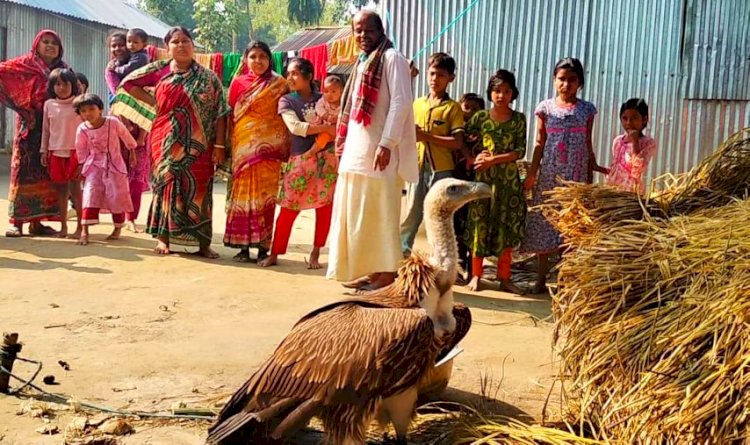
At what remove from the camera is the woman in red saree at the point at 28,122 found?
797 centimetres

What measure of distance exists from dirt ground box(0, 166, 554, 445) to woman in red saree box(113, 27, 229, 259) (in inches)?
12.1

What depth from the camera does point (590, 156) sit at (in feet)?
19.7

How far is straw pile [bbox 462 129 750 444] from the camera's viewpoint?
2270 millimetres

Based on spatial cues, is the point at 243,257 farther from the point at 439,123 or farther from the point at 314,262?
the point at 439,123

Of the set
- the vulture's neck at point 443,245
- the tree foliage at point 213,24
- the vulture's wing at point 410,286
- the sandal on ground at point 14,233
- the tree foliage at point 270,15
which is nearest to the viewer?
the vulture's wing at point 410,286

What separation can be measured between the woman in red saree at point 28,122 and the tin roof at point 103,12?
1037cm

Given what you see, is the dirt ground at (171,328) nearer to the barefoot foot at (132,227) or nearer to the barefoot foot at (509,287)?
the barefoot foot at (509,287)

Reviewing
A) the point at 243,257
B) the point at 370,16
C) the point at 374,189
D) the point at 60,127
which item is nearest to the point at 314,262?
the point at 243,257

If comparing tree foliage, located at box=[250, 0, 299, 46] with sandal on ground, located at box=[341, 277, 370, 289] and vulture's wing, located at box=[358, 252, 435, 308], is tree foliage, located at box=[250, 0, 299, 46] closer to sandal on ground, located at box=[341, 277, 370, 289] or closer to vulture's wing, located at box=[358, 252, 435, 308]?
sandal on ground, located at box=[341, 277, 370, 289]

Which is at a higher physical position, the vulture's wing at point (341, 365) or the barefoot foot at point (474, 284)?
the vulture's wing at point (341, 365)

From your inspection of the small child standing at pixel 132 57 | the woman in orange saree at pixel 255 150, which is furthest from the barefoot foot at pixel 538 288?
the small child standing at pixel 132 57

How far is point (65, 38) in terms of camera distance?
1917 centimetres

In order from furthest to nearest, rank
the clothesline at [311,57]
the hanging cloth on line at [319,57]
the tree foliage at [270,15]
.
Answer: the tree foliage at [270,15], the hanging cloth on line at [319,57], the clothesline at [311,57]

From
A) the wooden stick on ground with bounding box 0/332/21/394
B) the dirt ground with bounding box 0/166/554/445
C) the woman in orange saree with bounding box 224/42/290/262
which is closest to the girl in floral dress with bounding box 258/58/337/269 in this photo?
the woman in orange saree with bounding box 224/42/290/262
